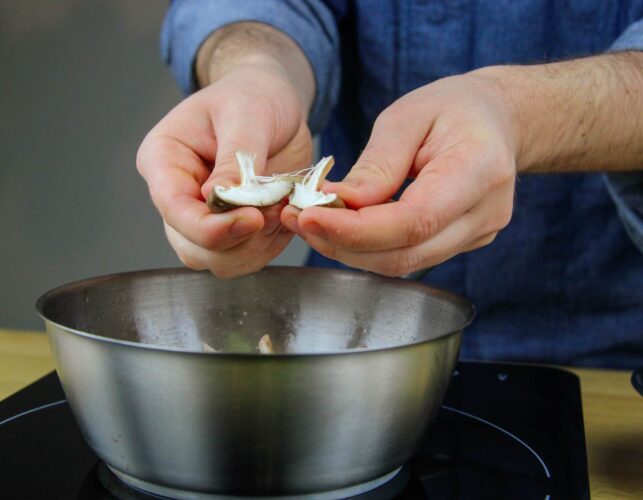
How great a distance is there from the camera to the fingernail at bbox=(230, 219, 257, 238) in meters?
0.47

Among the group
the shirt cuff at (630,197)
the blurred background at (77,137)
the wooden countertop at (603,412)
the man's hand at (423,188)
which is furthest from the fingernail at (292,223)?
the blurred background at (77,137)

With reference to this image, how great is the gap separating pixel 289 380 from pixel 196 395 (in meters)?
0.05

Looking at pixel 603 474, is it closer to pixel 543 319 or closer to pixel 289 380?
pixel 289 380

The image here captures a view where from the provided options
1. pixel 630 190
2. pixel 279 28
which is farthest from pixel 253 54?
pixel 630 190

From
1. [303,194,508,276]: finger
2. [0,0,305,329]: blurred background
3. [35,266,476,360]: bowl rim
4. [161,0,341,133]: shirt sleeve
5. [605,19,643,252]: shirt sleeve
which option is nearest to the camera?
[35,266,476,360]: bowl rim

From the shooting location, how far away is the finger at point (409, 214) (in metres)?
0.47

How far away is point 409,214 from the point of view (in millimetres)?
492

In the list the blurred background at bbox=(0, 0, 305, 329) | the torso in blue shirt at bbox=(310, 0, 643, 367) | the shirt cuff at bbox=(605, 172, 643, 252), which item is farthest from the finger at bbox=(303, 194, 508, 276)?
the blurred background at bbox=(0, 0, 305, 329)

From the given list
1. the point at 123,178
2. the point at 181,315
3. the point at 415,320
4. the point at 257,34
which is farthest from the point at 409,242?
the point at 123,178

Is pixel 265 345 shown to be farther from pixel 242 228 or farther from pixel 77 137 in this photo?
pixel 77 137

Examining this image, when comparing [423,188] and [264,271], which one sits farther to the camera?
[264,271]

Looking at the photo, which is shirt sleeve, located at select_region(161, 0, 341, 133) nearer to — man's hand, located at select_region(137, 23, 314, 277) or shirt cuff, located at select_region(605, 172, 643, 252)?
man's hand, located at select_region(137, 23, 314, 277)

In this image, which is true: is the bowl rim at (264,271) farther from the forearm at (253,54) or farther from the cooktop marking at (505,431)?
the forearm at (253,54)

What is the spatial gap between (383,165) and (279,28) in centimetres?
43
